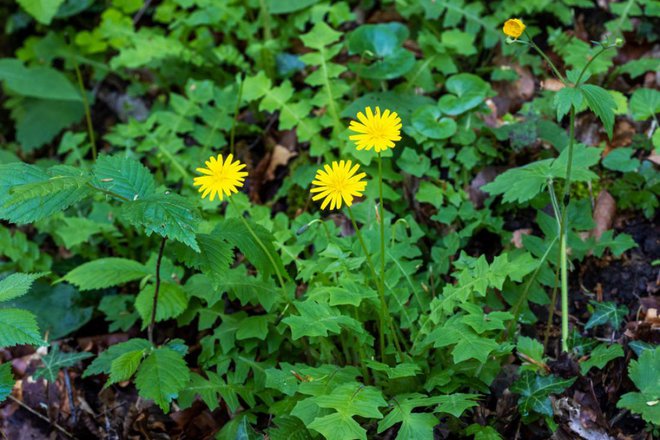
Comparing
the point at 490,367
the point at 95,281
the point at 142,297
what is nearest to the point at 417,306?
the point at 490,367

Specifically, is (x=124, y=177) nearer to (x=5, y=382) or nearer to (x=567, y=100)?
(x=5, y=382)

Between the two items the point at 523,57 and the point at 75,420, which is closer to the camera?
the point at 75,420

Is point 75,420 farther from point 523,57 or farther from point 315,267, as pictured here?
point 523,57

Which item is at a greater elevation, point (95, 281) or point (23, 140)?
point (95, 281)

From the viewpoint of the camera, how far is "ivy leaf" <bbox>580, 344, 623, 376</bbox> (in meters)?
2.31

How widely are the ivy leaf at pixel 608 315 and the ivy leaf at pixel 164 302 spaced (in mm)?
1671

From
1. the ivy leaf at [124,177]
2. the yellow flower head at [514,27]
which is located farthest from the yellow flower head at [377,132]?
the ivy leaf at [124,177]

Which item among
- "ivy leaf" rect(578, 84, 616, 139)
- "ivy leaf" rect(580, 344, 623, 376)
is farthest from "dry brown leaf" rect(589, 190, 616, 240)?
"ivy leaf" rect(578, 84, 616, 139)

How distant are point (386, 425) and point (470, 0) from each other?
2.85 meters

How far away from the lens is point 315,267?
2.51m

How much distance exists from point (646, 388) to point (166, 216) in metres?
1.71

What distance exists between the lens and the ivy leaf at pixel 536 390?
7.27ft

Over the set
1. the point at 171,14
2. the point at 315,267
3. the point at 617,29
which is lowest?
the point at 315,267

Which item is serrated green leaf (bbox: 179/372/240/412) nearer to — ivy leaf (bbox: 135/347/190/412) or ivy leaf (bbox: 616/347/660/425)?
ivy leaf (bbox: 135/347/190/412)
